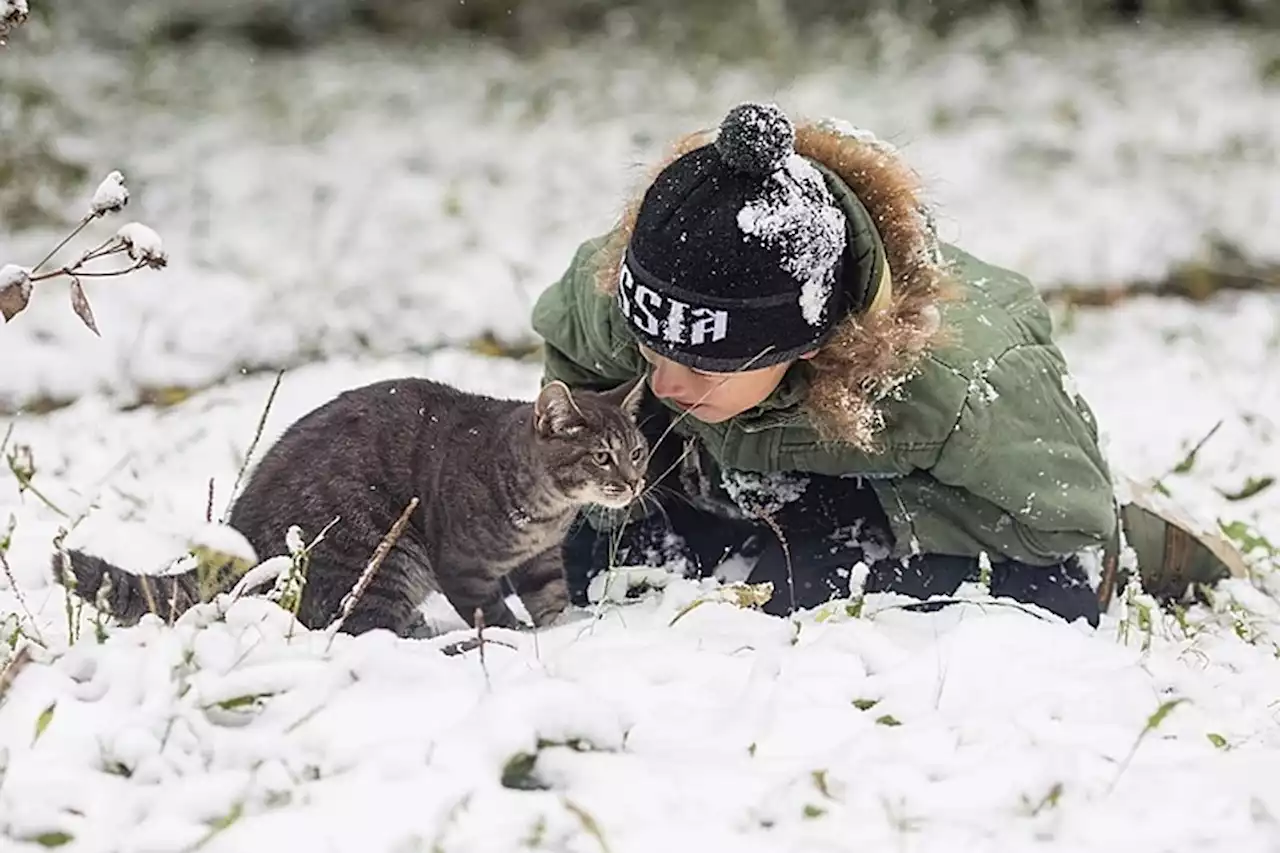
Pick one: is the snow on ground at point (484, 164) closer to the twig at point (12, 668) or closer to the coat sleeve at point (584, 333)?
the coat sleeve at point (584, 333)

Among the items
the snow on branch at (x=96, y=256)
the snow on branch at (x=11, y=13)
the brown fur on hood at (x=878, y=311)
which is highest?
the snow on branch at (x=11, y=13)

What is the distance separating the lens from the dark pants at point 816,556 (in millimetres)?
3387

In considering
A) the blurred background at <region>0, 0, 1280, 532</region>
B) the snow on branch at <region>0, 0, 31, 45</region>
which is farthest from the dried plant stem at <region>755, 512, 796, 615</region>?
the snow on branch at <region>0, 0, 31, 45</region>

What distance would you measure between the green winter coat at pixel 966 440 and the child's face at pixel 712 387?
0.27ft

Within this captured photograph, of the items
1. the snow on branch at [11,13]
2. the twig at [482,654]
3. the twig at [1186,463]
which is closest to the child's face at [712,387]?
the twig at [482,654]

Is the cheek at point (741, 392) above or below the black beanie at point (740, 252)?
below

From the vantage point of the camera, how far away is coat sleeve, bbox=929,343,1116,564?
127 inches

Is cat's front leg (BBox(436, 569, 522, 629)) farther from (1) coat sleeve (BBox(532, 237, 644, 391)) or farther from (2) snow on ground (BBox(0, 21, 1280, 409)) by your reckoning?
(2) snow on ground (BBox(0, 21, 1280, 409))

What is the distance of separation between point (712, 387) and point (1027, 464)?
2.53 ft

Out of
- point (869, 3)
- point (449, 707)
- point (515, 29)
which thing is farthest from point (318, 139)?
point (449, 707)

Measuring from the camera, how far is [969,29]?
10.3m

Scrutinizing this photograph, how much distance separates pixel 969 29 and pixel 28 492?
27.3 ft

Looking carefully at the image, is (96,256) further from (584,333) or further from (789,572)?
(789,572)

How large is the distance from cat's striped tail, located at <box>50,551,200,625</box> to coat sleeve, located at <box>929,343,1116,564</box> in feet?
5.67
